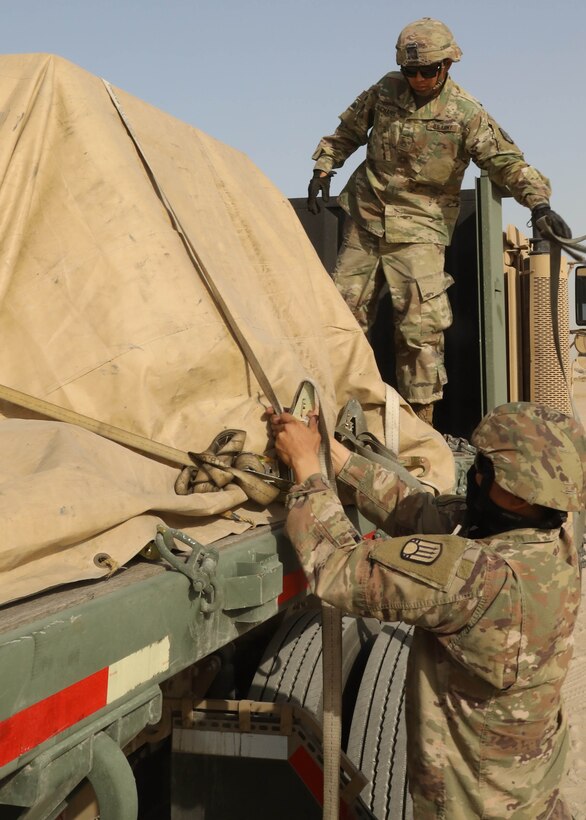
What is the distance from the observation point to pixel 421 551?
193 centimetres

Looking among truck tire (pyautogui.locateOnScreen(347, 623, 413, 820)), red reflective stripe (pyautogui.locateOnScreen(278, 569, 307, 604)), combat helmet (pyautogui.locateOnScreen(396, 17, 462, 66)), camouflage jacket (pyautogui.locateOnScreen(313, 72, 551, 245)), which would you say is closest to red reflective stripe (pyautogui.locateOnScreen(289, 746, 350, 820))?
truck tire (pyautogui.locateOnScreen(347, 623, 413, 820))

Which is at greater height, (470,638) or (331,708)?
(470,638)

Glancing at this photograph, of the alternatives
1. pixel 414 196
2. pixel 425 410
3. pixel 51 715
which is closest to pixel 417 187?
pixel 414 196

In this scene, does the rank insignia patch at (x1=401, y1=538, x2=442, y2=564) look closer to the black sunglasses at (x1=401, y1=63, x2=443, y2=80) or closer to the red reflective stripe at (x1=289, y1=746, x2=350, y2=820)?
the red reflective stripe at (x1=289, y1=746, x2=350, y2=820)

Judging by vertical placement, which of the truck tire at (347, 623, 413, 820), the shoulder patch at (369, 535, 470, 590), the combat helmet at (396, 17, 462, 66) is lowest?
the truck tire at (347, 623, 413, 820)

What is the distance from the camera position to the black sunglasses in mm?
3738

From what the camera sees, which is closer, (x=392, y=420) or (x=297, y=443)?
(x=297, y=443)

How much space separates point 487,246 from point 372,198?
0.68 metres

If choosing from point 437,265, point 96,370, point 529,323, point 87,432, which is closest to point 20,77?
point 96,370

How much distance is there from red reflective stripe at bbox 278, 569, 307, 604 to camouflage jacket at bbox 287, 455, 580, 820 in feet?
0.25

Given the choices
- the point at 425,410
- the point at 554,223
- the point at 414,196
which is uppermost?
the point at 414,196

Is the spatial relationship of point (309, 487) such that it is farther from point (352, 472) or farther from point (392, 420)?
point (392, 420)

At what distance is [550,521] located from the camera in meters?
2.04

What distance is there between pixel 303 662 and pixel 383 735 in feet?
1.01
